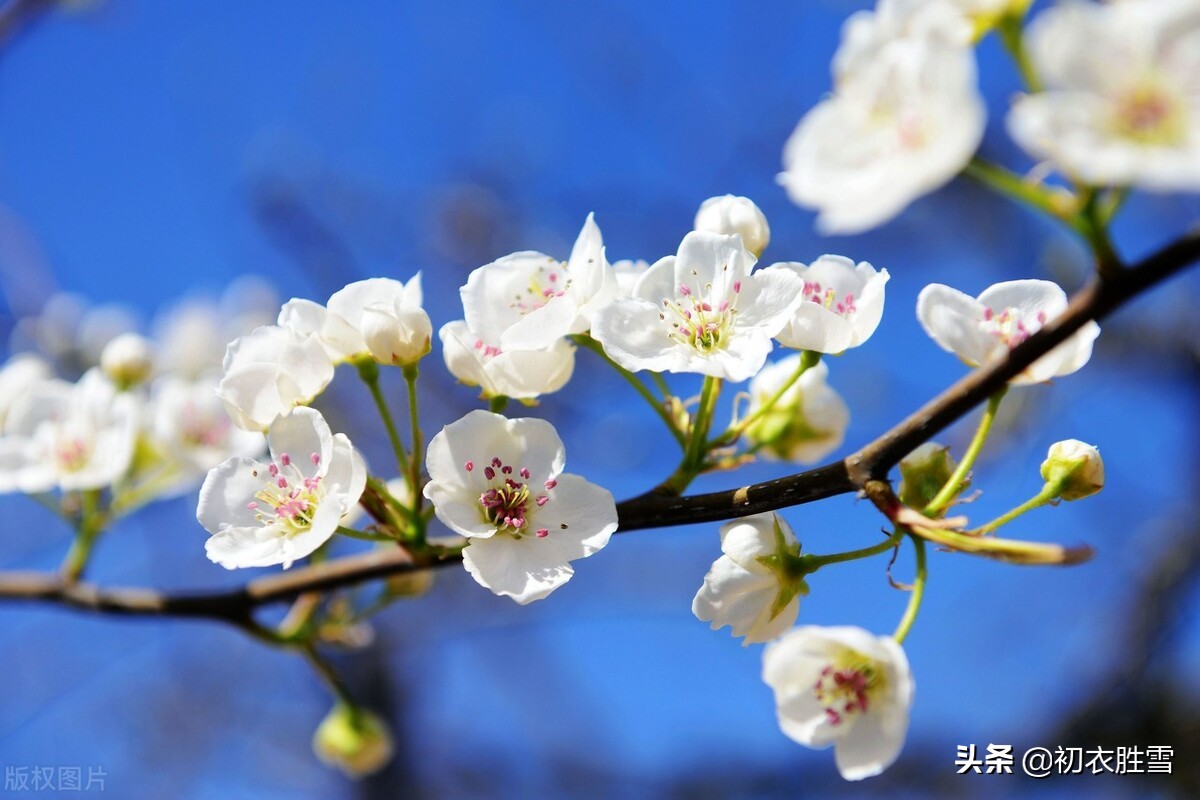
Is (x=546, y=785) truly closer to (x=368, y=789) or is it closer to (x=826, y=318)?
(x=368, y=789)

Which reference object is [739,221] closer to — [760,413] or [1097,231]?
[760,413]

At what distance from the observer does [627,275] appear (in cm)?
159

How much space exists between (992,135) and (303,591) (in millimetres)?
4066

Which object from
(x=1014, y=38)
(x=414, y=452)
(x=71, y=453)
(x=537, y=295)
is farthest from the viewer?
(x=71, y=453)

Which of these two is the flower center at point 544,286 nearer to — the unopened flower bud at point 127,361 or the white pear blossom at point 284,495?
the white pear blossom at point 284,495

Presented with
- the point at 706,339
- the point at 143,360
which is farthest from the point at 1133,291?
the point at 143,360

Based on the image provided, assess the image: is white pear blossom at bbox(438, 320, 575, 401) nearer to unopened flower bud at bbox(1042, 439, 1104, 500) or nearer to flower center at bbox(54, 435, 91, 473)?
unopened flower bud at bbox(1042, 439, 1104, 500)

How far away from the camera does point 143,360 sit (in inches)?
102

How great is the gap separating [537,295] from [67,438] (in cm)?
130

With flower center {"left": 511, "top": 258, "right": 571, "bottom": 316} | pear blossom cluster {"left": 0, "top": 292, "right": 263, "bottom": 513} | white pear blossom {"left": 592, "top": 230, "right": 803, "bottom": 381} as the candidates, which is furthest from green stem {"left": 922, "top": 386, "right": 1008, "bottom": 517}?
pear blossom cluster {"left": 0, "top": 292, "right": 263, "bottom": 513}

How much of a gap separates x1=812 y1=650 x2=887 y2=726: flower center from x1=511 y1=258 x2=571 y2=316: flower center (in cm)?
68

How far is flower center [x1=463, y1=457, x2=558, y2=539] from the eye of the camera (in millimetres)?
1490

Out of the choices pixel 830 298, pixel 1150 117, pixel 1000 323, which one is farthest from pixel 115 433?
pixel 1150 117

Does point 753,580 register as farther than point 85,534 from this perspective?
No
